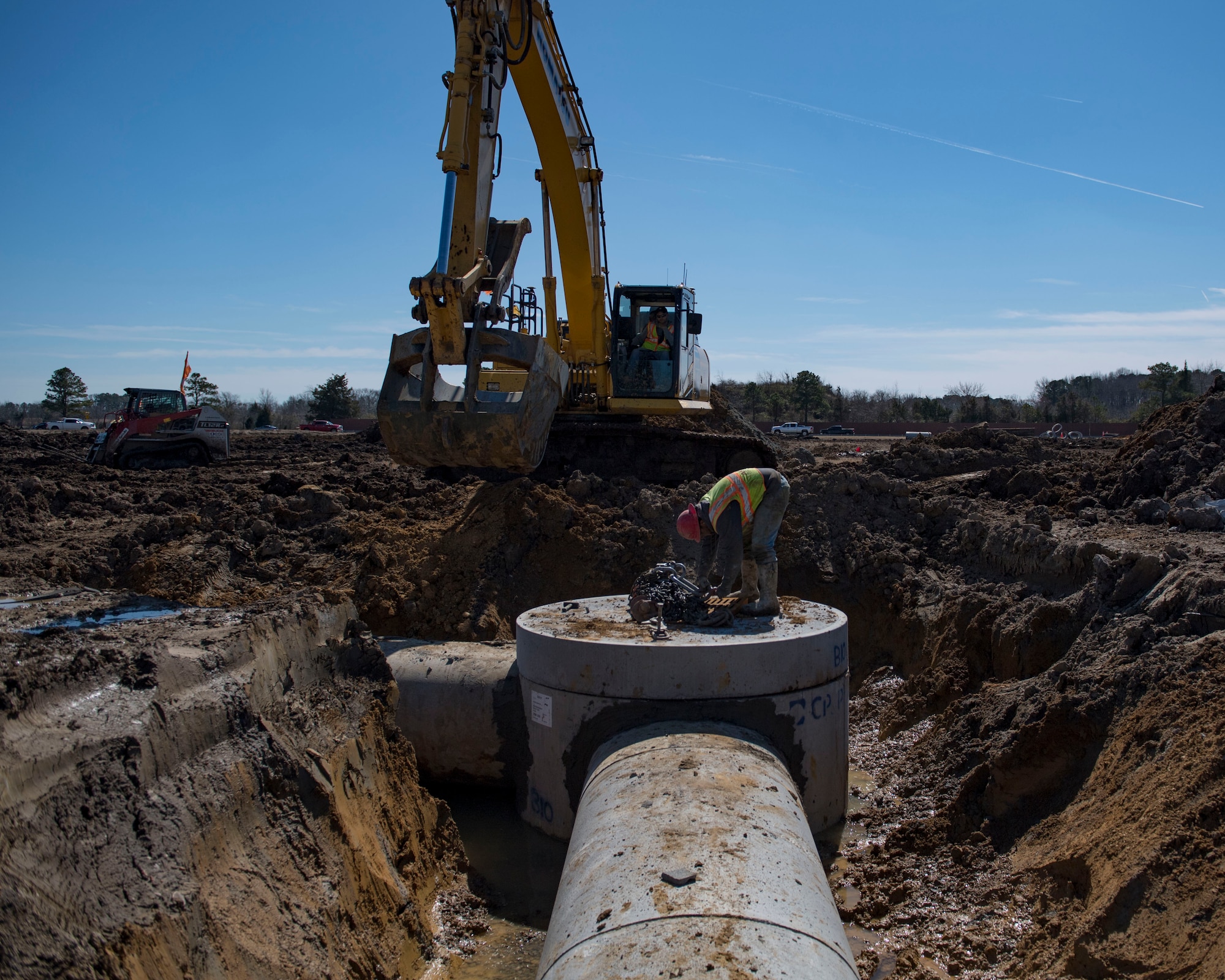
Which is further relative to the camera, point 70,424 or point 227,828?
point 70,424

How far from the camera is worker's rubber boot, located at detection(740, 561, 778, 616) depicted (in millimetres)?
6441

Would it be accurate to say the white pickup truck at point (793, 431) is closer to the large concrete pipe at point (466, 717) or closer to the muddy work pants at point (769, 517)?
the muddy work pants at point (769, 517)

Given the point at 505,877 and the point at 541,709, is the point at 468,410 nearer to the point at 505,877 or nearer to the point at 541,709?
the point at 541,709

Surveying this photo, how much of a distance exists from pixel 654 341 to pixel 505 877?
845 centimetres

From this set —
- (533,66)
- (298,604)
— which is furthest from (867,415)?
(298,604)

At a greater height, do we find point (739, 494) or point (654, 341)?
point (654, 341)

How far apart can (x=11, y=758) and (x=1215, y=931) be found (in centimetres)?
418

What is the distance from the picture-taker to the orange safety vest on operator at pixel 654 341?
12781 millimetres

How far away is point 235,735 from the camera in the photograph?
12.5 feet

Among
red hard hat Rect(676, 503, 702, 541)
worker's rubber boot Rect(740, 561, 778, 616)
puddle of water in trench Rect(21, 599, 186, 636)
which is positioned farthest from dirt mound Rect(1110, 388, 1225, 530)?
puddle of water in trench Rect(21, 599, 186, 636)

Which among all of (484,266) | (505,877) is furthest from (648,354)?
(505,877)

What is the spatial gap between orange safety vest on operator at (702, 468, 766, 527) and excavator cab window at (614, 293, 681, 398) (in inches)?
256

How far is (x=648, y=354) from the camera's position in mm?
12797

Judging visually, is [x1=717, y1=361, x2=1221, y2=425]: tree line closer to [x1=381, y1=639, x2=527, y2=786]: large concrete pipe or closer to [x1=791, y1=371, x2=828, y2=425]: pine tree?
[x1=791, y1=371, x2=828, y2=425]: pine tree
